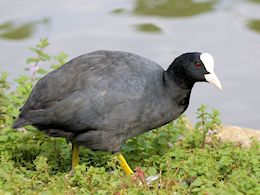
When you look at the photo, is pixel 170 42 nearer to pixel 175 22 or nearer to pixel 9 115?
pixel 175 22

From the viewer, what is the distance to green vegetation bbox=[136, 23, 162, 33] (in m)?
10.8

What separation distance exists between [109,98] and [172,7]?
16.9ft

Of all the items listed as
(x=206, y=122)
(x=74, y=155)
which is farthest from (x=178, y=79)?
(x=74, y=155)

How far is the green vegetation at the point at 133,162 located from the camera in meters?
5.60

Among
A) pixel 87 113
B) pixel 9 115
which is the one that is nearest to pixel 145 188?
pixel 87 113

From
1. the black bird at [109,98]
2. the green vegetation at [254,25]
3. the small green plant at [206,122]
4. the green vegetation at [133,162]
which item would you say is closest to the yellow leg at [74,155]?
the black bird at [109,98]

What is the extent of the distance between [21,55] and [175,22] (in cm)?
219

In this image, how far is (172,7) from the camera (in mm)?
11469

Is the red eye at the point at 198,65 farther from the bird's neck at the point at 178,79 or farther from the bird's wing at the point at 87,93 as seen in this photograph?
the bird's wing at the point at 87,93

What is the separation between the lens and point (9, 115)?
7.45 m

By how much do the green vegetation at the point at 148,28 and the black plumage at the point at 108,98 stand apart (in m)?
3.89

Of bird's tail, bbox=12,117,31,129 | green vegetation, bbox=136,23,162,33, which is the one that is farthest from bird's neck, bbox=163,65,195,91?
green vegetation, bbox=136,23,162,33

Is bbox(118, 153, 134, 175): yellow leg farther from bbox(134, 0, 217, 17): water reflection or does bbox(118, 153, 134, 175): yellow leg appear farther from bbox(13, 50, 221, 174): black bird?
bbox(134, 0, 217, 17): water reflection

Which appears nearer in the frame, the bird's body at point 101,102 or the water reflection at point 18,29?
the bird's body at point 101,102
